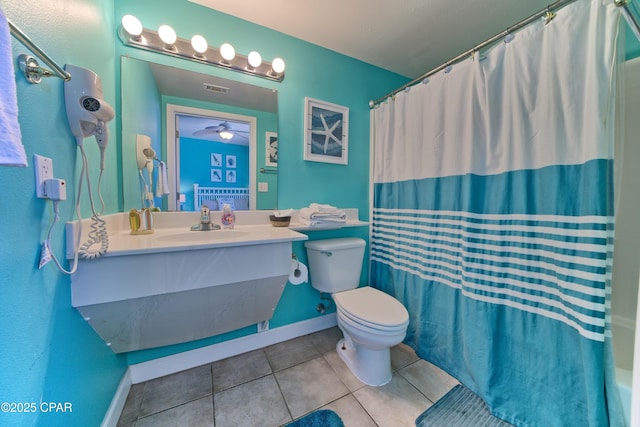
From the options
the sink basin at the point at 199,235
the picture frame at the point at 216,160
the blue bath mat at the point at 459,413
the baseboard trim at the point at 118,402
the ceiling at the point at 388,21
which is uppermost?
the ceiling at the point at 388,21

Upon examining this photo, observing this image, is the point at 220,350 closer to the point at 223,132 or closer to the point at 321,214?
the point at 321,214

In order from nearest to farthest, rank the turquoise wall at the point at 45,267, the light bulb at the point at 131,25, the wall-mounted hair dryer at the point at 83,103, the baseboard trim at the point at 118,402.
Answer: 1. the turquoise wall at the point at 45,267
2. the wall-mounted hair dryer at the point at 83,103
3. the baseboard trim at the point at 118,402
4. the light bulb at the point at 131,25

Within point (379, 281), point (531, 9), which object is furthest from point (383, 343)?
point (531, 9)

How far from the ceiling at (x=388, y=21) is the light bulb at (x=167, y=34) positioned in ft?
0.86

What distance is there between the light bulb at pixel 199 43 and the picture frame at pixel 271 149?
0.58 m

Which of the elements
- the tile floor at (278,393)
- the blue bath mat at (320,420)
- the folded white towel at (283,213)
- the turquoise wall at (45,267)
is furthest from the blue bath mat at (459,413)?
the turquoise wall at (45,267)

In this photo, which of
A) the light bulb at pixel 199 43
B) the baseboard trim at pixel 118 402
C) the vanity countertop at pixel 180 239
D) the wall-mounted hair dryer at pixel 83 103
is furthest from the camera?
the light bulb at pixel 199 43

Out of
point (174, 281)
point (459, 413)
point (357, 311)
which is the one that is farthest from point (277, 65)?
point (459, 413)

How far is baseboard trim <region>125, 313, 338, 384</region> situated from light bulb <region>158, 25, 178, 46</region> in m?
1.85

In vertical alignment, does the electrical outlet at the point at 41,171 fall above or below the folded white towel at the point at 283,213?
above

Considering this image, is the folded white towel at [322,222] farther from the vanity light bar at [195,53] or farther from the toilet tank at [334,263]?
the vanity light bar at [195,53]

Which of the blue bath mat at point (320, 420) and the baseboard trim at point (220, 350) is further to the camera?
the baseboard trim at point (220, 350)

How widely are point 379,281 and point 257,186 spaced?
4.14 feet

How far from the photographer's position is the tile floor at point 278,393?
1.08m
